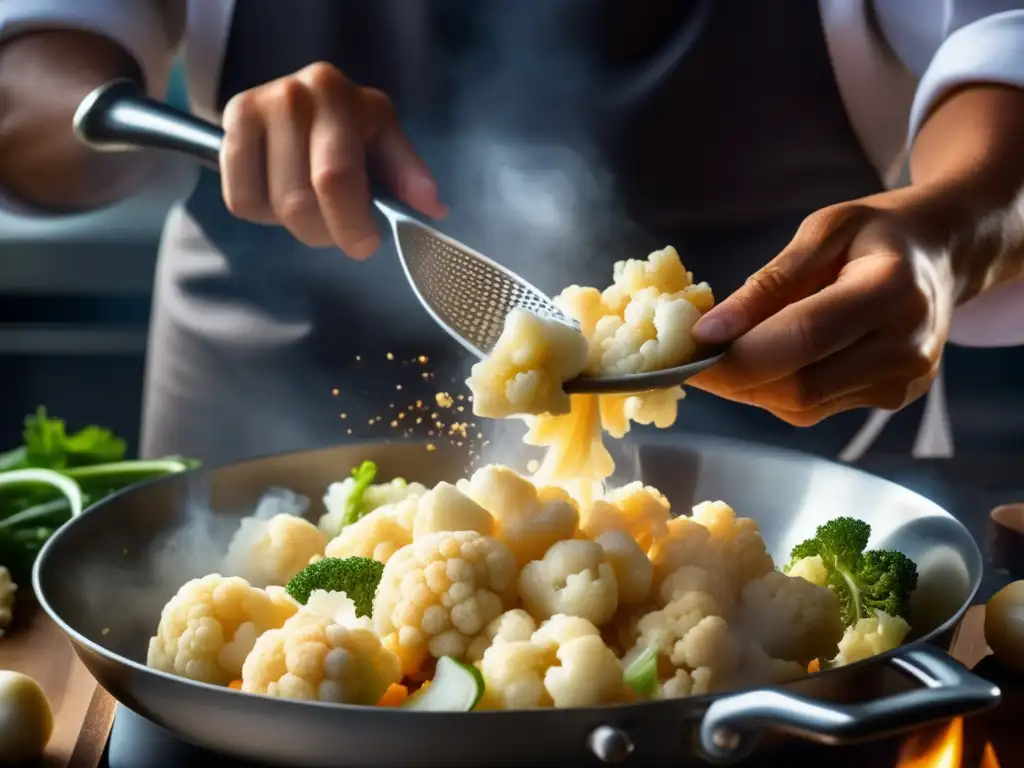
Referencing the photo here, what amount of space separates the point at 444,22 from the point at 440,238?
0.71 meters

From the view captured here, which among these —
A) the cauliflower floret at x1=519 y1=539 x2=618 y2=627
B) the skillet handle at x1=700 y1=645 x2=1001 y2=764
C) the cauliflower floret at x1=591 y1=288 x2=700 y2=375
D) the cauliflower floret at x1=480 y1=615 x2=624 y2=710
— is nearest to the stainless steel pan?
the skillet handle at x1=700 y1=645 x2=1001 y2=764

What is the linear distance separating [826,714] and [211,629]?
51 cm

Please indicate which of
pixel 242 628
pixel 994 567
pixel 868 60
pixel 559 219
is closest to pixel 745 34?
pixel 868 60

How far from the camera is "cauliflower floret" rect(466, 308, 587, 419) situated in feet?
3.36

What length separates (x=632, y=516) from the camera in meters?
1.14

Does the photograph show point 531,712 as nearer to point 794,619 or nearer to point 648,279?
point 794,619

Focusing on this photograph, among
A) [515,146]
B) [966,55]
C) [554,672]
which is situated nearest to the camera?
[554,672]

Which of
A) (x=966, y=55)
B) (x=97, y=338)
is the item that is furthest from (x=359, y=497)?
(x=97, y=338)

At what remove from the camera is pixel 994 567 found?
4.43 ft

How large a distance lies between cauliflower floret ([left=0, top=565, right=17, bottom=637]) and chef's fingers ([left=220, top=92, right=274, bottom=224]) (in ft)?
1.56

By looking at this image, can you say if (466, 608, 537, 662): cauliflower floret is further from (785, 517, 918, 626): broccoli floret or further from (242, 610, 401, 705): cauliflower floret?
(785, 517, 918, 626): broccoli floret

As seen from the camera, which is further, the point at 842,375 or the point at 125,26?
the point at 125,26

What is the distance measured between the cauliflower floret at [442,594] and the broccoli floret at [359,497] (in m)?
0.32

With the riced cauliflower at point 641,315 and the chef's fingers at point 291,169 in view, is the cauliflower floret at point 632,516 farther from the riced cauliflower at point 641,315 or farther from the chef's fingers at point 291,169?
the chef's fingers at point 291,169
